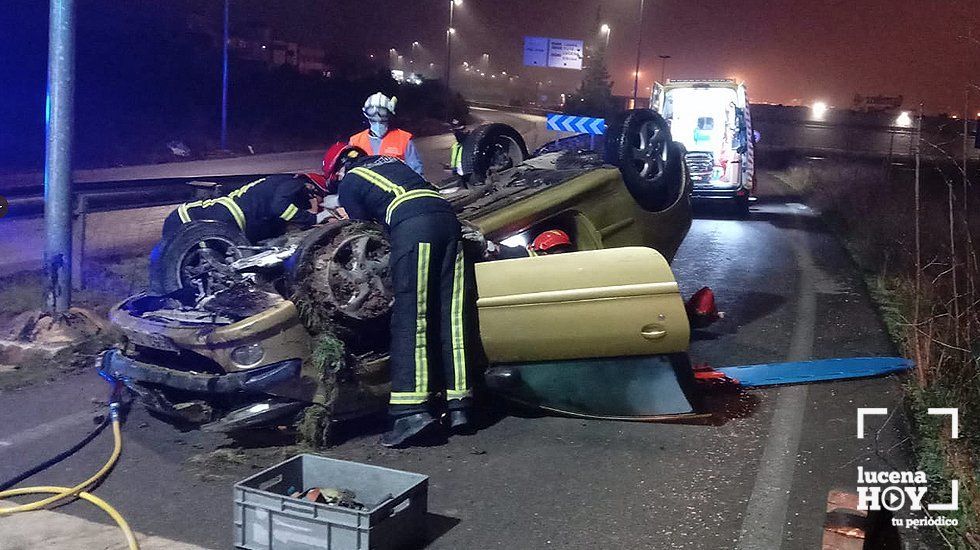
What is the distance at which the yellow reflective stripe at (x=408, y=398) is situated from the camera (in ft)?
15.8

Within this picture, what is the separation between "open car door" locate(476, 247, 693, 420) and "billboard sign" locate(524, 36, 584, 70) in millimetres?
48204

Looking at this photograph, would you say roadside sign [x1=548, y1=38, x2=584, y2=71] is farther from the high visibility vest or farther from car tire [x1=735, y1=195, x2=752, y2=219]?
the high visibility vest

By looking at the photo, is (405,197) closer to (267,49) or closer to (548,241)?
(548,241)

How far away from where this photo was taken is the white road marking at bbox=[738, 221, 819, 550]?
392 centimetres

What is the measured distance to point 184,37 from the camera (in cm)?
4484

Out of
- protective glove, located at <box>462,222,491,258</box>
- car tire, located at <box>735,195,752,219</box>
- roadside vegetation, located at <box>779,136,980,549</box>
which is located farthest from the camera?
car tire, located at <box>735,195,752,219</box>

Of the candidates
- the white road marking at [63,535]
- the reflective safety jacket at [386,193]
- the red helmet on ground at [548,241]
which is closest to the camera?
the white road marking at [63,535]

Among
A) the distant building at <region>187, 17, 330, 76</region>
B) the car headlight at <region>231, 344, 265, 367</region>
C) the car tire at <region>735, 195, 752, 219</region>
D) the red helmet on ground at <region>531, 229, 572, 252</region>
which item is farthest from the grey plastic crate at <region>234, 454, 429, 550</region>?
the distant building at <region>187, 17, 330, 76</region>

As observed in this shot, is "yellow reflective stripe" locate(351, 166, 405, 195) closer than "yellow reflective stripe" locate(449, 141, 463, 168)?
Yes

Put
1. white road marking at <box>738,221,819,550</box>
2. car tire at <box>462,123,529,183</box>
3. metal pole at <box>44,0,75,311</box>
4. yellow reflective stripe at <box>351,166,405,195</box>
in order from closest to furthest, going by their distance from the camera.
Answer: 1. white road marking at <box>738,221,819,550</box>
2. yellow reflective stripe at <box>351,166,405,195</box>
3. metal pole at <box>44,0,75,311</box>
4. car tire at <box>462,123,529,183</box>

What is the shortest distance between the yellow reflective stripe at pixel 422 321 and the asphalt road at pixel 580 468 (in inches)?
16.7

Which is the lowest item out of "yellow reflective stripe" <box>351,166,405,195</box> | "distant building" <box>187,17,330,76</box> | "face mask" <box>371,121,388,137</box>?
"yellow reflective stripe" <box>351,166,405,195</box>

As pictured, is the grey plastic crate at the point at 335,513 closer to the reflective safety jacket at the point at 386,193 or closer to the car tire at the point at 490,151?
the reflective safety jacket at the point at 386,193

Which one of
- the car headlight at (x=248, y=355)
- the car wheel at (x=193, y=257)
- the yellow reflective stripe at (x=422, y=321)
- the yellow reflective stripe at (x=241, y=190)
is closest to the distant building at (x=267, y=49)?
the yellow reflective stripe at (x=241, y=190)
